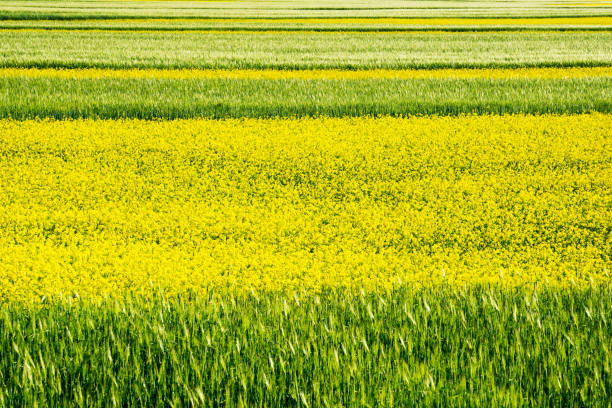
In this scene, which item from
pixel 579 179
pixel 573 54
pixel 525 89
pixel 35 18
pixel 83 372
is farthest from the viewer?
pixel 35 18

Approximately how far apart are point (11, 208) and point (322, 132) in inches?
191

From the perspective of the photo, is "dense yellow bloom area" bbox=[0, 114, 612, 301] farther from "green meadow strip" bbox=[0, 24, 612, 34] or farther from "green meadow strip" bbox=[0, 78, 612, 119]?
"green meadow strip" bbox=[0, 24, 612, 34]

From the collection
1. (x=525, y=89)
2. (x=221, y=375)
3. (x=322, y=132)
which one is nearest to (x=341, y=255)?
(x=221, y=375)

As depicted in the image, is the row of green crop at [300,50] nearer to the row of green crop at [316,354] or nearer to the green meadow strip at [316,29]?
the green meadow strip at [316,29]

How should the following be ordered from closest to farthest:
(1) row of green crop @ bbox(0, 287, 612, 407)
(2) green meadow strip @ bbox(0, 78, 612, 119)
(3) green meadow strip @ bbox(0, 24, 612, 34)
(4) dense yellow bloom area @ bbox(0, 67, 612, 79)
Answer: (1) row of green crop @ bbox(0, 287, 612, 407) < (2) green meadow strip @ bbox(0, 78, 612, 119) < (4) dense yellow bloom area @ bbox(0, 67, 612, 79) < (3) green meadow strip @ bbox(0, 24, 612, 34)

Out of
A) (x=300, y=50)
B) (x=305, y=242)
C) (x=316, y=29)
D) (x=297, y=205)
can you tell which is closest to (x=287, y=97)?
(x=297, y=205)

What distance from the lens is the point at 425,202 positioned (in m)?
6.95

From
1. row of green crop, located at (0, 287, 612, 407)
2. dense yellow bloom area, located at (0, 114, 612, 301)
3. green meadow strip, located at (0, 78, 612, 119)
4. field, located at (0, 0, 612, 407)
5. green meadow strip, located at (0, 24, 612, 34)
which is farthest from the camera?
green meadow strip, located at (0, 24, 612, 34)

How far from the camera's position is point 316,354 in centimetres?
311

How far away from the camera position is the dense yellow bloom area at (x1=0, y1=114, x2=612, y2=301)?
518 cm

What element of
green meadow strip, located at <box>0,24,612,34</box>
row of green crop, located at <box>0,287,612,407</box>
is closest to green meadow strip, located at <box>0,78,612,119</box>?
row of green crop, located at <box>0,287,612,407</box>

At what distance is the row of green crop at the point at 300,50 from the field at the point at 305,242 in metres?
4.64

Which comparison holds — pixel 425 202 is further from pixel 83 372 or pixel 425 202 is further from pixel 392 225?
pixel 83 372

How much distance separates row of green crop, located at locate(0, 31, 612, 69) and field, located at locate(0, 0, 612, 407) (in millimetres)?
4635
